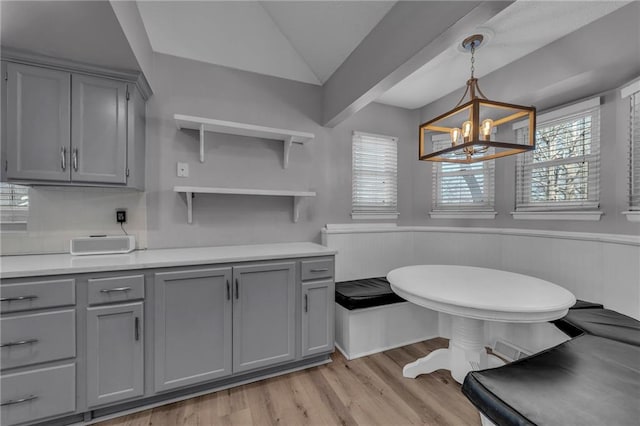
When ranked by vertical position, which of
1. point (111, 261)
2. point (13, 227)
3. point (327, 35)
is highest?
point (327, 35)

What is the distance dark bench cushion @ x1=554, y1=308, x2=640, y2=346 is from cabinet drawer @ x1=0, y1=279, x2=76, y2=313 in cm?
294

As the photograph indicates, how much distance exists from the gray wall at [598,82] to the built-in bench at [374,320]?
139 cm

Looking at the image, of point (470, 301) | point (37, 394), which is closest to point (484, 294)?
point (470, 301)

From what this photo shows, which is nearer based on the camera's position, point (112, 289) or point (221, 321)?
point (112, 289)

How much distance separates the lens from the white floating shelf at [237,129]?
6.73 ft

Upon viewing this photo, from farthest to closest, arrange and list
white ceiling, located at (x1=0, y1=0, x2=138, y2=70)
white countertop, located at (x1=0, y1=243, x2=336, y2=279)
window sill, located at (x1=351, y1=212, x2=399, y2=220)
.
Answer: window sill, located at (x1=351, y1=212, x2=399, y2=220) → white countertop, located at (x1=0, y1=243, x2=336, y2=279) → white ceiling, located at (x1=0, y1=0, x2=138, y2=70)

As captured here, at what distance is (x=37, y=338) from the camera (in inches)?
55.3

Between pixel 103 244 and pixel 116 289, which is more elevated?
pixel 103 244

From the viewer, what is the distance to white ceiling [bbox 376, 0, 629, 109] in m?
1.72

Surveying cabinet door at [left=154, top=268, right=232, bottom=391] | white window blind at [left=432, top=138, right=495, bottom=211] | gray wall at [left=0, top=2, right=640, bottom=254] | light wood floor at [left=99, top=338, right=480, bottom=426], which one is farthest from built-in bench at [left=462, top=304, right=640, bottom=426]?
white window blind at [left=432, top=138, right=495, bottom=211]

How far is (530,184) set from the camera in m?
2.56

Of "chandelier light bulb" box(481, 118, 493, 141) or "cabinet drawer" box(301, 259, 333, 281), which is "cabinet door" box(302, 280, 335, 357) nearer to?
"cabinet drawer" box(301, 259, 333, 281)

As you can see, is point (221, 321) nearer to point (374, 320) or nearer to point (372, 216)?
point (374, 320)

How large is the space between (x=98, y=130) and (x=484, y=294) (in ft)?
8.84
